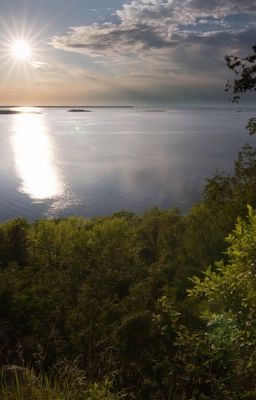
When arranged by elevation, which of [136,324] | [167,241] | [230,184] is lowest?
[167,241]

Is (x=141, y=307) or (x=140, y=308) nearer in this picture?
(x=140, y=308)

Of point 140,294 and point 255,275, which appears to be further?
point 140,294

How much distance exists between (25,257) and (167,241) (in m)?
19.5

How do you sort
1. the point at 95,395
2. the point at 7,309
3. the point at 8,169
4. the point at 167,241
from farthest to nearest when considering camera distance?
the point at 8,169
the point at 167,241
the point at 7,309
the point at 95,395

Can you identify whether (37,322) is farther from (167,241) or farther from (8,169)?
(8,169)

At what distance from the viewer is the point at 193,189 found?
127375 millimetres

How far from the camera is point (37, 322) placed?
86.8 ft

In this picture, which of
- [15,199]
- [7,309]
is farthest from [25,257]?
[15,199]

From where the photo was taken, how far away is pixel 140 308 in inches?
1040

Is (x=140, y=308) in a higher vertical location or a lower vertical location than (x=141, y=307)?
higher

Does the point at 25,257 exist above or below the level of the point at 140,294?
below

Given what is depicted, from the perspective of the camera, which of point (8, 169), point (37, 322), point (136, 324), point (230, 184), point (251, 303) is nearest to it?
point (251, 303)

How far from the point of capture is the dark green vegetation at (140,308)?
785cm

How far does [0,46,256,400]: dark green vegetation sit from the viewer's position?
7.85 metres
